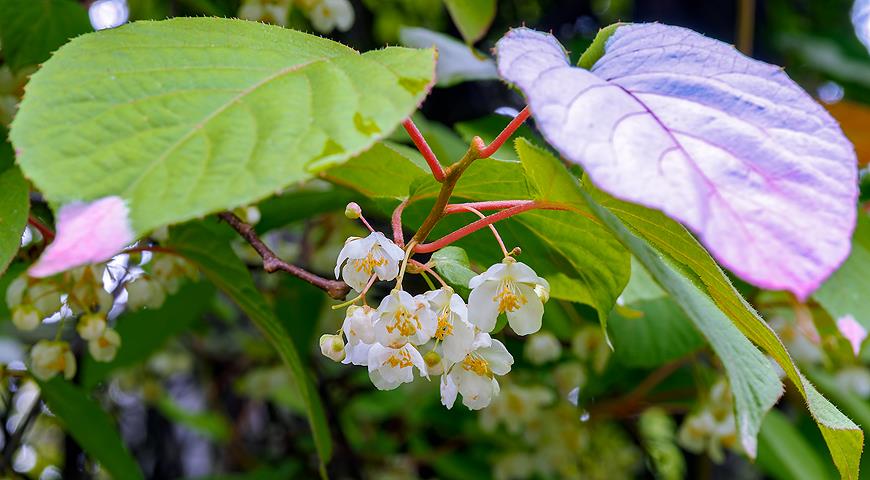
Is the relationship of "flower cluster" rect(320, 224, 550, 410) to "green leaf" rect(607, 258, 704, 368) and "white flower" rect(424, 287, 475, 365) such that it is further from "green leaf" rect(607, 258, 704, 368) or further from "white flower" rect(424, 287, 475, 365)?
"green leaf" rect(607, 258, 704, 368)

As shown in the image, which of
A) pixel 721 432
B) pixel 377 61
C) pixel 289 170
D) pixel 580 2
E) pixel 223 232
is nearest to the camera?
pixel 289 170

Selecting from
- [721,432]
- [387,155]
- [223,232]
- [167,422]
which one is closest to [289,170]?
[387,155]

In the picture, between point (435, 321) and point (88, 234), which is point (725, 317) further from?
point (88, 234)

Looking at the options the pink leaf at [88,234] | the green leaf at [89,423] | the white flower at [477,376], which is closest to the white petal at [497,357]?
the white flower at [477,376]

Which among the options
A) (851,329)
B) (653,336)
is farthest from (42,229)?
(851,329)

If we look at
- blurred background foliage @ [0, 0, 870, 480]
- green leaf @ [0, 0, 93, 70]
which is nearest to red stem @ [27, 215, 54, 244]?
blurred background foliage @ [0, 0, 870, 480]

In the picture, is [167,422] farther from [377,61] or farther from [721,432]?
[377,61]
